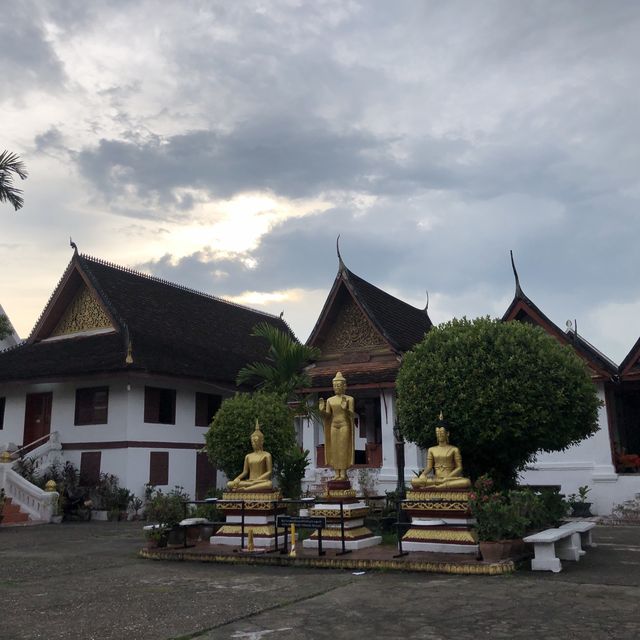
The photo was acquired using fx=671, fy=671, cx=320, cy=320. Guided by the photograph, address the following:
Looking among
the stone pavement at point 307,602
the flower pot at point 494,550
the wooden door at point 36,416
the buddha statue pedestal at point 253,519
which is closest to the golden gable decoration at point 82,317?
the wooden door at point 36,416

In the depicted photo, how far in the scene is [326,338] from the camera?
2280 cm

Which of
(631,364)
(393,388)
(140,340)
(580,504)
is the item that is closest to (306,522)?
(580,504)

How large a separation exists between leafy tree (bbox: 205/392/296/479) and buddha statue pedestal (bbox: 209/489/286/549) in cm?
216

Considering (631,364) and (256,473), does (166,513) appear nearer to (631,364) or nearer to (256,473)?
(256,473)

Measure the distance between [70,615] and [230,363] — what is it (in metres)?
19.1

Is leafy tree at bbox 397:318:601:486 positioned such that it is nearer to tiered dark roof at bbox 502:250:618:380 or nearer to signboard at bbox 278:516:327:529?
signboard at bbox 278:516:327:529

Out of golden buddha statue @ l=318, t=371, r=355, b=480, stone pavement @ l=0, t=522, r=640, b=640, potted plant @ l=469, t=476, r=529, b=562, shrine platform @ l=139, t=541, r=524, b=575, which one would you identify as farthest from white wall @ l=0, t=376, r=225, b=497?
potted plant @ l=469, t=476, r=529, b=562

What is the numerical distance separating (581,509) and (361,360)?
25.8 feet

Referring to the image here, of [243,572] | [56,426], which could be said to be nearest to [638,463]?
[243,572]

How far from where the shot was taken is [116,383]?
2166 centimetres

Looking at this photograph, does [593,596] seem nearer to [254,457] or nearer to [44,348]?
[254,457]

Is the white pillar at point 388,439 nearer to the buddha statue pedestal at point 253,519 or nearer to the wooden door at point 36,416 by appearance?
the buddha statue pedestal at point 253,519

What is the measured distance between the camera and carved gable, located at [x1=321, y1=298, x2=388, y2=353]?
2194 cm

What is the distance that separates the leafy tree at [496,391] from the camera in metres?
11.8
